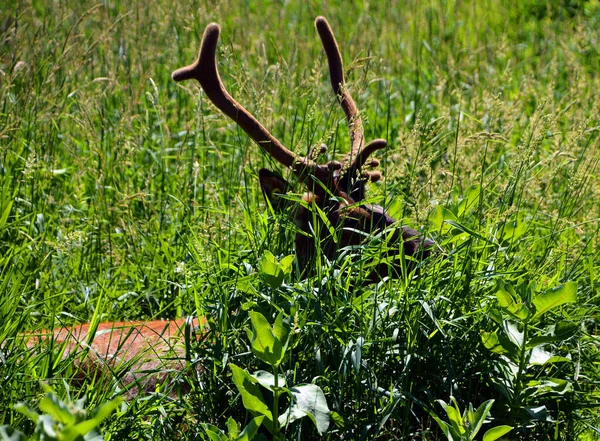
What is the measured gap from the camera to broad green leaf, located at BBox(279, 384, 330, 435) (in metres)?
2.85

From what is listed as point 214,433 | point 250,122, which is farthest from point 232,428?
point 250,122

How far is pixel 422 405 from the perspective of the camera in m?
3.06

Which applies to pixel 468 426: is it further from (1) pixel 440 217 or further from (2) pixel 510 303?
(1) pixel 440 217

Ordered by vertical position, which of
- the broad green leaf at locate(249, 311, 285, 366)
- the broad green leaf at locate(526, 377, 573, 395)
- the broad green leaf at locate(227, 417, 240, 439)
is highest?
the broad green leaf at locate(249, 311, 285, 366)

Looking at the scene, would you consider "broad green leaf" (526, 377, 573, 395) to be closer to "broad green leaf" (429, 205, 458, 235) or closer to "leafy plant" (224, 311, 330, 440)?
"broad green leaf" (429, 205, 458, 235)

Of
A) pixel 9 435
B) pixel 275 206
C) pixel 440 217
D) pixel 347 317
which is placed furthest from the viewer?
pixel 275 206

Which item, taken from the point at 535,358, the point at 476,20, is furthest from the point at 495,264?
the point at 476,20

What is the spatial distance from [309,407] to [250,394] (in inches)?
7.6

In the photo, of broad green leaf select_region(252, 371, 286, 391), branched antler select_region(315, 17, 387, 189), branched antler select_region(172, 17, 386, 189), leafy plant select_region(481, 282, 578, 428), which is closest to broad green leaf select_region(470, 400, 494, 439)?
leafy plant select_region(481, 282, 578, 428)

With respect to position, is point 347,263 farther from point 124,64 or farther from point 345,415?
point 124,64

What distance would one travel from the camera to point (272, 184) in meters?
3.69

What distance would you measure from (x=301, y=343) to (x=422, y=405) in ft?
1.57

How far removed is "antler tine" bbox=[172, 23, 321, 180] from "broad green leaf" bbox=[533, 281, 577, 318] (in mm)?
1187

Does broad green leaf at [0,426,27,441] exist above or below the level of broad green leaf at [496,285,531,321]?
above
